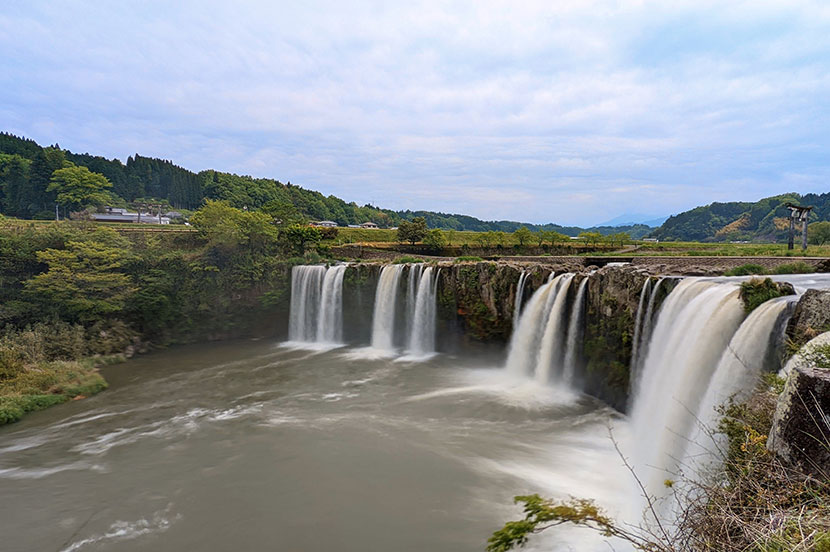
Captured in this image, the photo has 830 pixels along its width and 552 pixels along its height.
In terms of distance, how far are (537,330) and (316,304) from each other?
1290 cm

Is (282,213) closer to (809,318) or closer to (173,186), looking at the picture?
(809,318)

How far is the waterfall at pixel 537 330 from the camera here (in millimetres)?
16250

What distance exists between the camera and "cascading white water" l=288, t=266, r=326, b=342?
24.9 metres

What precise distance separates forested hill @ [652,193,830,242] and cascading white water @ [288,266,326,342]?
5734 centimetres

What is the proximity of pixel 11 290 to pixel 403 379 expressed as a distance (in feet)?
64.0

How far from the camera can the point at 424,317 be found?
21844 millimetres

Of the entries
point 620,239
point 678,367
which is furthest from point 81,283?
point 620,239

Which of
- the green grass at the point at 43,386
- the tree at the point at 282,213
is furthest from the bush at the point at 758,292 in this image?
the tree at the point at 282,213

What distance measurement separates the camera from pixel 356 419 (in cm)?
1374

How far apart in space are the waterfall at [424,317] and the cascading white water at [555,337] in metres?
6.60

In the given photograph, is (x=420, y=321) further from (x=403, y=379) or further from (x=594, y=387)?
(x=594, y=387)

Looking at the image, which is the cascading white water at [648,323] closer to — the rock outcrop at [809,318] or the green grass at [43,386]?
the rock outcrop at [809,318]

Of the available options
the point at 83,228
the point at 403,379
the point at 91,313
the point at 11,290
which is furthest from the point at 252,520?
the point at 83,228

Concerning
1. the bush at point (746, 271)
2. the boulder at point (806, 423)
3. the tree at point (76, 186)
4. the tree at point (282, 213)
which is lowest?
the boulder at point (806, 423)
